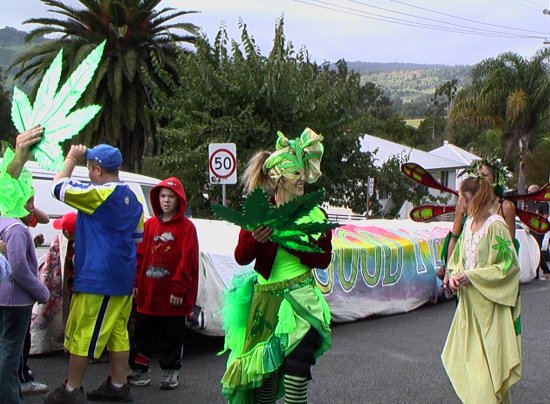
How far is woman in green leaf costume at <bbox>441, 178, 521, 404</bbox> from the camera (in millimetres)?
4984

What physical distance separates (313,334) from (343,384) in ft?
7.40

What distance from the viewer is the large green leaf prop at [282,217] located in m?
3.74

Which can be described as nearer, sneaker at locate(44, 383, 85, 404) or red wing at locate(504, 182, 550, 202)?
sneaker at locate(44, 383, 85, 404)

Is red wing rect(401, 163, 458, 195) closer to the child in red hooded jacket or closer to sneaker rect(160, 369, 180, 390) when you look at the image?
the child in red hooded jacket

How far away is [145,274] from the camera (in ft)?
19.8

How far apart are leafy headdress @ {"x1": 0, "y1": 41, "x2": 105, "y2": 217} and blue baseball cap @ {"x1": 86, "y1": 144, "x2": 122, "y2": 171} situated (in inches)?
38.4

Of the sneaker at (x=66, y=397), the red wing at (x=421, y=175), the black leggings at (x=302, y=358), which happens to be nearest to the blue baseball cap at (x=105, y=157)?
the sneaker at (x=66, y=397)

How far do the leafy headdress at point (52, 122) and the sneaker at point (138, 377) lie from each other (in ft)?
7.61

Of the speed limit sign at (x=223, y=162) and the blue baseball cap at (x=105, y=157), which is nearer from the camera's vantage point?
the blue baseball cap at (x=105, y=157)

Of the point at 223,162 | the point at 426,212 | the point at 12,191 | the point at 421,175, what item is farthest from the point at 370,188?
the point at 12,191

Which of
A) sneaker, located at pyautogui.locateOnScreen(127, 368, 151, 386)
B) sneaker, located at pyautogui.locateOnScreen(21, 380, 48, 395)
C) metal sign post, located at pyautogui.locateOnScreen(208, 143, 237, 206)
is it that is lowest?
sneaker, located at pyautogui.locateOnScreen(127, 368, 151, 386)

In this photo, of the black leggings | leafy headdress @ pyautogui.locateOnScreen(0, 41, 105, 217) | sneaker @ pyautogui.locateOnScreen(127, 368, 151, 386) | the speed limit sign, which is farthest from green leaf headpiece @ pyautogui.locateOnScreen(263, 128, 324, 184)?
the speed limit sign

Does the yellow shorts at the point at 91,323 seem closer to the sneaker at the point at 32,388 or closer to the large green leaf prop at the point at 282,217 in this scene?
the sneaker at the point at 32,388

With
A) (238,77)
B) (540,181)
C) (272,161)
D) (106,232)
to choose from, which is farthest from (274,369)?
(540,181)
